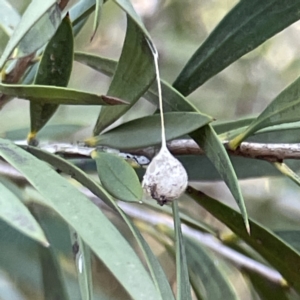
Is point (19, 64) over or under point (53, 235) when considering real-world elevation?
over

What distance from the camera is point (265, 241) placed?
14.1 inches

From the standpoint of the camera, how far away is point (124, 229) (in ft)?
2.10

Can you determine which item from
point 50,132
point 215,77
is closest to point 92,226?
point 50,132

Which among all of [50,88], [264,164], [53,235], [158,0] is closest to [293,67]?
[158,0]

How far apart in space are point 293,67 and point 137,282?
671 millimetres

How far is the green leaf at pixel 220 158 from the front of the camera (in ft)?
0.83

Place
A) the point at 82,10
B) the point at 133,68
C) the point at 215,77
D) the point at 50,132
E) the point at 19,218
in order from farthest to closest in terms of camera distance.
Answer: the point at 215,77
the point at 50,132
the point at 82,10
the point at 133,68
the point at 19,218

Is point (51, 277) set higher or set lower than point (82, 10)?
lower

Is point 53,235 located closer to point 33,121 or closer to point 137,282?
point 33,121

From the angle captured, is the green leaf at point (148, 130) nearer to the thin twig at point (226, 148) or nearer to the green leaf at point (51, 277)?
the thin twig at point (226, 148)

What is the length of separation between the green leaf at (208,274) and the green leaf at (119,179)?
20cm

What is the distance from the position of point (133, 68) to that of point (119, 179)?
8cm

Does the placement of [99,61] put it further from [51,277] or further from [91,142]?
[51,277]

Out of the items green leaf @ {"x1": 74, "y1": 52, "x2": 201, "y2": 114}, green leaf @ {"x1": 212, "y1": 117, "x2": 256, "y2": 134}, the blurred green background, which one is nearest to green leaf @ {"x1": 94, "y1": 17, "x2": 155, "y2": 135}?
green leaf @ {"x1": 74, "y1": 52, "x2": 201, "y2": 114}
